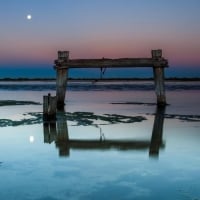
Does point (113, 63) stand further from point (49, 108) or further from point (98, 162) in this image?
point (98, 162)

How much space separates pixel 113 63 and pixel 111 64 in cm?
10

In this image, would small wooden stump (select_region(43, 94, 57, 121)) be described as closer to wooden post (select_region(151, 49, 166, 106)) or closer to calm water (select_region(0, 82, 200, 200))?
calm water (select_region(0, 82, 200, 200))

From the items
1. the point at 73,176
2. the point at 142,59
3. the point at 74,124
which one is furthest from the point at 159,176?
the point at 142,59

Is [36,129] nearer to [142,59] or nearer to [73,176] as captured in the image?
[73,176]

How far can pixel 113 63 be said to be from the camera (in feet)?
54.5

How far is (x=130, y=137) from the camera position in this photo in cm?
911

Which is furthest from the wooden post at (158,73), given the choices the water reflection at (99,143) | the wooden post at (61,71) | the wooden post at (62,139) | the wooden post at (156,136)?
the water reflection at (99,143)

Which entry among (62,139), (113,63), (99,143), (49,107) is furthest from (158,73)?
(99,143)

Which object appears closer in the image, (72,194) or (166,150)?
(72,194)

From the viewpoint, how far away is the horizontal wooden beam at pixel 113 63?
1647 cm

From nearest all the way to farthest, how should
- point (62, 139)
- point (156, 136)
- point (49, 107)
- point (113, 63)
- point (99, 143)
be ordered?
point (99, 143)
point (62, 139)
point (156, 136)
point (49, 107)
point (113, 63)

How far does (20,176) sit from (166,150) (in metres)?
3.12

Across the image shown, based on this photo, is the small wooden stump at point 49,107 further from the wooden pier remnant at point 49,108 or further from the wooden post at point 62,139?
the wooden post at point 62,139

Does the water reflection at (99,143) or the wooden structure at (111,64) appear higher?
the wooden structure at (111,64)
